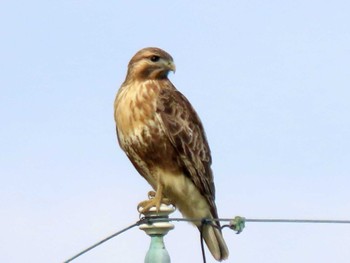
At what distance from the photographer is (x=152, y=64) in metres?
9.16

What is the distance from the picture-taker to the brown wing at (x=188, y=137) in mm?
8875

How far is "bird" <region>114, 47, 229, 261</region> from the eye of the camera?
28.7 feet

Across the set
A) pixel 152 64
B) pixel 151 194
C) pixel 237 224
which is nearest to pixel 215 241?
pixel 151 194

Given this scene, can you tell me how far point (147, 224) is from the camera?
641 cm

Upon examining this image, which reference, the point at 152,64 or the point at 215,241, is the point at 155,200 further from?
the point at 152,64

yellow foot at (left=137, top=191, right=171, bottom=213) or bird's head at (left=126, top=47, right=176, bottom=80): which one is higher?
bird's head at (left=126, top=47, right=176, bottom=80)

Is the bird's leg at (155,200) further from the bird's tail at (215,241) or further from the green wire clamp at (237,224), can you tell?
the green wire clamp at (237,224)

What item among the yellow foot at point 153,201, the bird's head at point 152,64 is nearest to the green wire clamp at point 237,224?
the yellow foot at point 153,201

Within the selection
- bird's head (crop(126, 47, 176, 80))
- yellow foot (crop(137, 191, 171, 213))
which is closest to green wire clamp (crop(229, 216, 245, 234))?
yellow foot (crop(137, 191, 171, 213))

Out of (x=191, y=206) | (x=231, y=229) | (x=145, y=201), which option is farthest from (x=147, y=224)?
(x=191, y=206)

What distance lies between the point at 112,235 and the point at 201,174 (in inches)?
108

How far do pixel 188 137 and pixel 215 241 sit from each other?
0.84 metres

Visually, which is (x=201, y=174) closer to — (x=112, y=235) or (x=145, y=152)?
(x=145, y=152)

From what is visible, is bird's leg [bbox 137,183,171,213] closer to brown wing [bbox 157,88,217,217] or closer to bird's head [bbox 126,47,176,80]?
brown wing [bbox 157,88,217,217]
